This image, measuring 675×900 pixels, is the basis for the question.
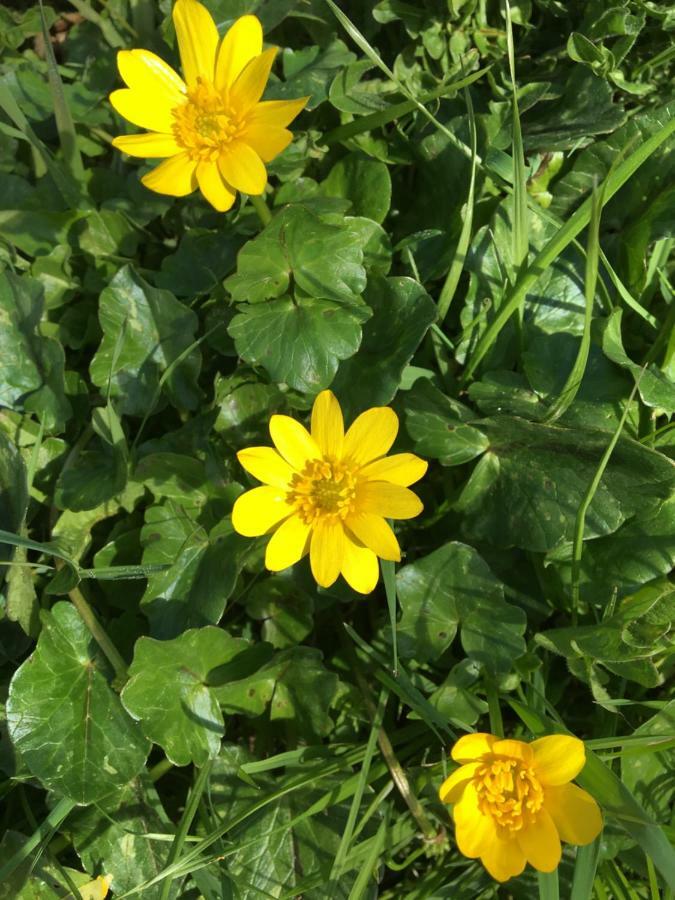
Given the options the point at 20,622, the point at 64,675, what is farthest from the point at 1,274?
the point at 64,675

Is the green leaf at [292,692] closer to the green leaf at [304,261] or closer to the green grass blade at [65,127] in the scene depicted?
the green leaf at [304,261]

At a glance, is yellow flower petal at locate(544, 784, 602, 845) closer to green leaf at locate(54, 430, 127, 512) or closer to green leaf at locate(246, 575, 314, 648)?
green leaf at locate(246, 575, 314, 648)

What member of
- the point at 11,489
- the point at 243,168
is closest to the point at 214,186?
the point at 243,168

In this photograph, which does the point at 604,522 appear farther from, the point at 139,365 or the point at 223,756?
the point at 139,365

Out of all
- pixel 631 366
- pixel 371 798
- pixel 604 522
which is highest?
pixel 631 366

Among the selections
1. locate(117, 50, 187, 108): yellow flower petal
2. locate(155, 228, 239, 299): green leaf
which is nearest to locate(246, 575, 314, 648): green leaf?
locate(155, 228, 239, 299): green leaf

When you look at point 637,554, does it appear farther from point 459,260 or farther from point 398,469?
point 459,260
